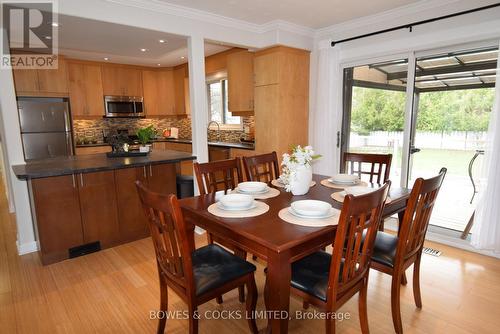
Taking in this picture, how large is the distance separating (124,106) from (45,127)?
153 centimetres

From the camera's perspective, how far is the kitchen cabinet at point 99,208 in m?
2.83

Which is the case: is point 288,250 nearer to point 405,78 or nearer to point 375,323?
point 375,323

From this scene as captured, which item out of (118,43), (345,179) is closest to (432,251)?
(345,179)

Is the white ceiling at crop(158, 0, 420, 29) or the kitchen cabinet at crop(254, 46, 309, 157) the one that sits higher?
the white ceiling at crop(158, 0, 420, 29)

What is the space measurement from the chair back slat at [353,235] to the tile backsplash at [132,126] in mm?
3901

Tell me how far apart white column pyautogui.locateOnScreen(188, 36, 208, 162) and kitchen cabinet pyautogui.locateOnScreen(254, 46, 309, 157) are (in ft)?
3.11

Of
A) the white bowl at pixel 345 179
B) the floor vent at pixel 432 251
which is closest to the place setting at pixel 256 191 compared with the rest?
the white bowl at pixel 345 179

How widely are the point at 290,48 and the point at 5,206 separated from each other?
505 centimetres

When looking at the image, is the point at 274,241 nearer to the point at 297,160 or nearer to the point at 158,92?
the point at 297,160

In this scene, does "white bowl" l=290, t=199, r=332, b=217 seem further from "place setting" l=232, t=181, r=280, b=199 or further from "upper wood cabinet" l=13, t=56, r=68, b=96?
"upper wood cabinet" l=13, t=56, r=68, b=96

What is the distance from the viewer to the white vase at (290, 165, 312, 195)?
6.69 feet

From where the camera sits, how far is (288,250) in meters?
1.33

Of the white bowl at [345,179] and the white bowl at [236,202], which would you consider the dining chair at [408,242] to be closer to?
the white bowl at [345,179]

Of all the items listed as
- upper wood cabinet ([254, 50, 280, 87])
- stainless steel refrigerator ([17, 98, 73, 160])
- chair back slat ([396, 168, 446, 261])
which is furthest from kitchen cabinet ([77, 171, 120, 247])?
chair back slat ([396, 168, 446, 261])
